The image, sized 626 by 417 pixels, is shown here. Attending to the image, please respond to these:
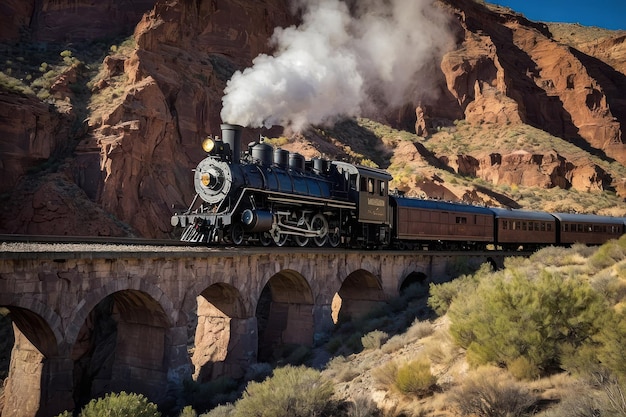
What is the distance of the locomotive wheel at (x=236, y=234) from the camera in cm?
1534

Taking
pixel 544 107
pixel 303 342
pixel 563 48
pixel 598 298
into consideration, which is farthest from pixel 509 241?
pixel 563 48

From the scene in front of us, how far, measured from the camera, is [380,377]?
10828 mm

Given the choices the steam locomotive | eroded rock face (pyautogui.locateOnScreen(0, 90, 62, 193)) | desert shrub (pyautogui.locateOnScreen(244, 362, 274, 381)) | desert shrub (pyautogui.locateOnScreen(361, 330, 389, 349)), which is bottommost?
desert shrub (pyautogui.locateOnScreen(244, 362, 274, 381))

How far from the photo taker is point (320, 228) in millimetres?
18766

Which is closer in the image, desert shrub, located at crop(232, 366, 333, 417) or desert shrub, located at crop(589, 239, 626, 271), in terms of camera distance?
desert shrub, located at crop(232, 366, 333, 417)

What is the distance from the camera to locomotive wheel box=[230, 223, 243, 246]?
1534 cm

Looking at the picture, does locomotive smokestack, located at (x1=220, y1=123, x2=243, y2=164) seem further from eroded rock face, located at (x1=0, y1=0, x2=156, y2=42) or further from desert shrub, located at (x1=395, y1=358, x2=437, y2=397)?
eroded rock face, located at (x1=0, y1=0, x2=156, y2=42)

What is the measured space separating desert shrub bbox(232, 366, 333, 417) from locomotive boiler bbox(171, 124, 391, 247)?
5.45m

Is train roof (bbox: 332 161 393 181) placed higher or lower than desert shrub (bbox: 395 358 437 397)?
higher

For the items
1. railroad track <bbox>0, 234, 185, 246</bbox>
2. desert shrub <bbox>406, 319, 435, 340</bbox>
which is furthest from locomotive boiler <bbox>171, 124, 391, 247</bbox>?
desert shrub <bbox>406, 319, 435, 340</bbox>

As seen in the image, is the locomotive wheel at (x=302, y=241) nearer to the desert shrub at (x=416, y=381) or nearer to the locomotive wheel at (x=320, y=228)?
the locomotive wheel at (x=320, y=228)

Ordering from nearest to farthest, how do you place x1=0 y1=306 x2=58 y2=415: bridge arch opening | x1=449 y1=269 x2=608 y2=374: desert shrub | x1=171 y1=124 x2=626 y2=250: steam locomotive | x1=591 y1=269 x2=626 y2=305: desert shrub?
x1=449 y1=269 x2=608 y2=374: desert shrub → x1=0 y1=306 x2=58 y2=415: bridge arch opening → x1=591 y1=269 x2=626 y2=305: desert shrub → x1=171 y1=124 x2=626 y2=250: steam locomotive

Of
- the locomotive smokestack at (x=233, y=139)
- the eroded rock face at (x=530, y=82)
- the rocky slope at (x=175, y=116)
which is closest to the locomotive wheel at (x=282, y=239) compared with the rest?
the locomotive smokestack at (x=233, y=139)

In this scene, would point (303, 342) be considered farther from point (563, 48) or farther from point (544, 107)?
point (563, 48)
